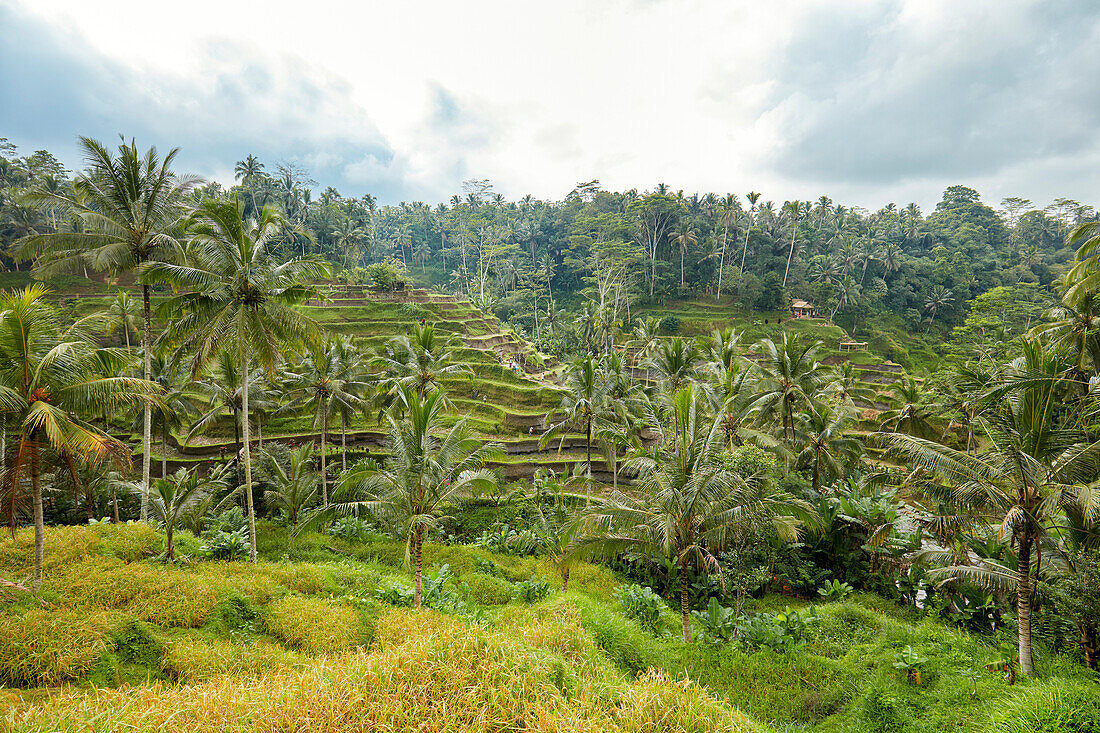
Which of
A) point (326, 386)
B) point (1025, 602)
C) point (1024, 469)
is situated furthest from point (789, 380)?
point (326, 386)

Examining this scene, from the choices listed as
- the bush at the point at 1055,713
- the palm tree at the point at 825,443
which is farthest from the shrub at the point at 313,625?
the palm tree at the point at 825,443

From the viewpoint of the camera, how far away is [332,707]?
3.31 m

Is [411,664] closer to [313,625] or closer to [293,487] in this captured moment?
[313,625]

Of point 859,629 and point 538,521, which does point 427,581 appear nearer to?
point 538,521

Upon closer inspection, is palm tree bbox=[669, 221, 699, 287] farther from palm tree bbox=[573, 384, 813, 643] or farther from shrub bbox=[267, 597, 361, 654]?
shrub bbox=[267, 597, 361, 654]

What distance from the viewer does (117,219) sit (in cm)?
1225

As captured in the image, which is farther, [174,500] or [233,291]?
[174,500]

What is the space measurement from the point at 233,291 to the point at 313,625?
843 cm

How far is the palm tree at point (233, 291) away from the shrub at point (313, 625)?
14.6 ft

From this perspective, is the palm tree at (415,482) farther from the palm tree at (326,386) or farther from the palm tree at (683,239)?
the palm tree at (683,239)

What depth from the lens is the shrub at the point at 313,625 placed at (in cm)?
766

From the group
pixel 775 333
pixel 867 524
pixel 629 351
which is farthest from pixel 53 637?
pixel 775 333

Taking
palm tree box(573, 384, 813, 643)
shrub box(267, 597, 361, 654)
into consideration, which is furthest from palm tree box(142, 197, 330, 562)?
palm tree box(573, 384, 813, 643)

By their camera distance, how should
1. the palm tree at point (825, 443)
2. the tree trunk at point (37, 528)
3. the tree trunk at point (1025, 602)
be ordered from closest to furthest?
the tree trunk at point (1025, 602) < the tree trunk at point (37, 528) < the palm tree at point (825, 443)
